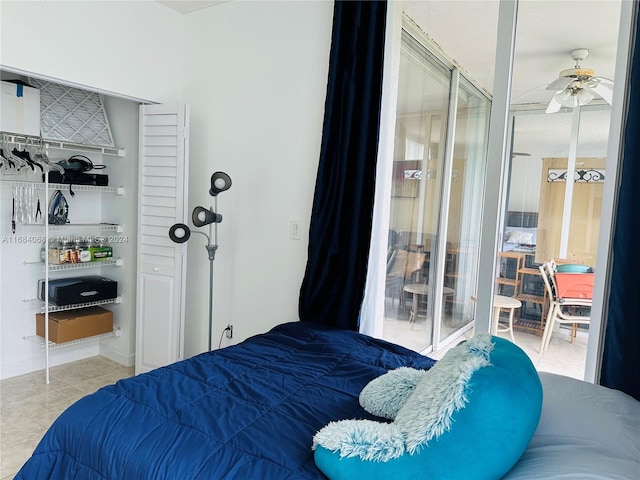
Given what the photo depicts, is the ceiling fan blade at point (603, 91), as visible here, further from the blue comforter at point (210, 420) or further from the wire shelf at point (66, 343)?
the wire shelf at point (66, 343)

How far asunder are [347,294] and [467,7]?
1750mm

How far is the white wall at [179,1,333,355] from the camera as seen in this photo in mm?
2695

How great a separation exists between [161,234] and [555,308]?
258 cm

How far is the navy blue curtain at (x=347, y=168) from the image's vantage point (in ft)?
7.69

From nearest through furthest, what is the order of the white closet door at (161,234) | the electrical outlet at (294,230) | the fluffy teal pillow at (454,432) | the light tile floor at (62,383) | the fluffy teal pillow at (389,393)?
the fluffy teal pillow at (454,432) < the fluffy teal pillow at (389,393) < the light tile floor at (62,383) < the electrical outlet at (294,230) < the white closet door at (161,234)

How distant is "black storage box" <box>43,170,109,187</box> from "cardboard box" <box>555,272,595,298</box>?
11.1 ft

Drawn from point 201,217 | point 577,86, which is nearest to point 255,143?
point 201,217

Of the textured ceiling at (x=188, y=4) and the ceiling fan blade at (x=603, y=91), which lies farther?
the textured ceiling at (x=188, y=4)

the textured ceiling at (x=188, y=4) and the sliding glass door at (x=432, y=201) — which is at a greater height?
the textured ceiling at (x=188, y=4)

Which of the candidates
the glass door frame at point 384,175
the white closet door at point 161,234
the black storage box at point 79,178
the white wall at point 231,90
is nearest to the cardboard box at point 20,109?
the black storage box at point 79,178

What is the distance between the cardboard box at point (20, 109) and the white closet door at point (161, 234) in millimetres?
A: 709

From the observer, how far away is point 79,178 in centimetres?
338

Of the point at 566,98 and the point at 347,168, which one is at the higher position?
the point at 566,98

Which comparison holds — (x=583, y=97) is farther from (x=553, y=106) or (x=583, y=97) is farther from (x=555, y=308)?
(x=555, y=308)
